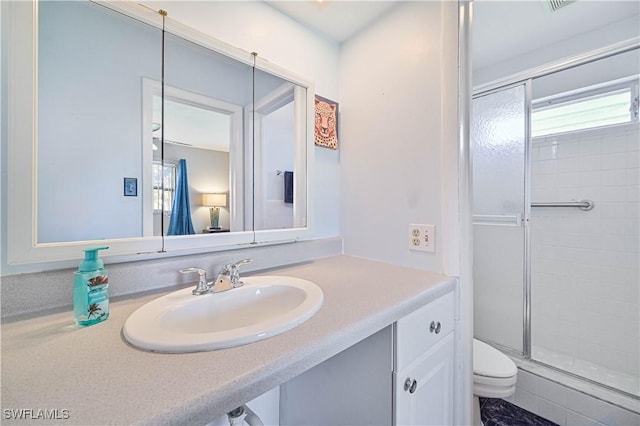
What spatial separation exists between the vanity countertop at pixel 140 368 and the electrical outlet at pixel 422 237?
442 millimetres

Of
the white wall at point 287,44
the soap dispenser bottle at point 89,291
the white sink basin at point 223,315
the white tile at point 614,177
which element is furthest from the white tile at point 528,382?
the soap dispenser bottle at point 89,291

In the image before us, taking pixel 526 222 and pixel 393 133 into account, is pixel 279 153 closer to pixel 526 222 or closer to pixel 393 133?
pixel 393 133

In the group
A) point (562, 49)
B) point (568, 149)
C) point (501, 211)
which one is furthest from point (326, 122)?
point (568, 149)

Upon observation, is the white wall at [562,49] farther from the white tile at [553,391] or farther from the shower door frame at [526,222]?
the white tile at [553,391]

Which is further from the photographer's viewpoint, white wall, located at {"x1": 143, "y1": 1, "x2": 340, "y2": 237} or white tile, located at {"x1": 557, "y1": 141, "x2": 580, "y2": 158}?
white tile, located at {"x1": 557, "y1": 141, "x2": 580, "y2": 158}

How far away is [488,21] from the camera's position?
4.74ft

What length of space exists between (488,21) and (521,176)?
0.97 meters

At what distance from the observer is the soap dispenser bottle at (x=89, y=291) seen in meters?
0.58

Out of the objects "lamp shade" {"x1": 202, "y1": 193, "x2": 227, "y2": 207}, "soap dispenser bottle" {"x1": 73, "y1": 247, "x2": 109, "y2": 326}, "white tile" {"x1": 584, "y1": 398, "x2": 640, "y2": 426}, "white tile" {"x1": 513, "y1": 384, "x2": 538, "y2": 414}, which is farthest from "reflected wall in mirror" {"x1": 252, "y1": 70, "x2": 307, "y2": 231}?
"white tile" {"x1": 584, "y1": 398, "x2": 640, "y2": 426}

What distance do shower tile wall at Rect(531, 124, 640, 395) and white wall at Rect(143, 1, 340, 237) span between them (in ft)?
5.31

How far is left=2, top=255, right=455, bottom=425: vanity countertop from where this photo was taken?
1.19 ft

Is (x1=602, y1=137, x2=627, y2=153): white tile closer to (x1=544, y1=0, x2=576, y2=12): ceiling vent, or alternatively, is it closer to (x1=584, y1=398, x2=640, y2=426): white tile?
(x1=544, y1=0, x2=576, y2=12): ceiling vent

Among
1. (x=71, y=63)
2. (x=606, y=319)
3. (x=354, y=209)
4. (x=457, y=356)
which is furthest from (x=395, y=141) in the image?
(x=606, y=319)

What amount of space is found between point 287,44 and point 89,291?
1.22 metres
